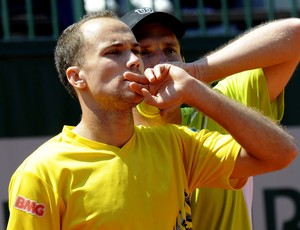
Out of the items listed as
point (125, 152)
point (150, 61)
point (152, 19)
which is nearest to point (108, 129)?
point (125, 152)

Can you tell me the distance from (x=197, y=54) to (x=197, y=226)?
8.72 feet

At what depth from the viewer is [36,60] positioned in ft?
20.3

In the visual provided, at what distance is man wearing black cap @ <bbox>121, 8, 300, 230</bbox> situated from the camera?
12.6ft

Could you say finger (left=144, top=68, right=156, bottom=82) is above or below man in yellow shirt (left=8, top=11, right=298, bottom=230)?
above

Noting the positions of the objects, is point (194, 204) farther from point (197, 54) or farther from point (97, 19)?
point (197, 54)

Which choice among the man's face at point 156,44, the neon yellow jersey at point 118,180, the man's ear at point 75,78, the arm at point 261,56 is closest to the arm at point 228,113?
the neon yellow jersey at point 118,180

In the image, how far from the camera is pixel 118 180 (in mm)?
3400

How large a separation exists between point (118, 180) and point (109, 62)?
476mm

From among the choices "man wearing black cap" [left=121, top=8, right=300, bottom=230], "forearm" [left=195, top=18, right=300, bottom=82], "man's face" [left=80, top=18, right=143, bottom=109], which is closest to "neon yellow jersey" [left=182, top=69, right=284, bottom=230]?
"man wearing black cap" [left=121, top=8, right=300, bottom=230]

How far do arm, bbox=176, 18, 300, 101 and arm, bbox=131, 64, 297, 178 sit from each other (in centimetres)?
40

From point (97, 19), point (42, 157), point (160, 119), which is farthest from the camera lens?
point (160, 119)

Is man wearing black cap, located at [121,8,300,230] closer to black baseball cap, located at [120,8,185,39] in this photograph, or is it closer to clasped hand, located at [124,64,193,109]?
black baseball cap, located at [120,8,185,39]

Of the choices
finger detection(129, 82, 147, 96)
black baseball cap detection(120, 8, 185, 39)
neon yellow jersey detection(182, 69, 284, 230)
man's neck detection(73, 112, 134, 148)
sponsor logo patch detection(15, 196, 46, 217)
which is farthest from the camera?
black baseball cap detection(120, 8, 185, 39)

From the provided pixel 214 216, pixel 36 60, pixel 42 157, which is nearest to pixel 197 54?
pixel 36 60
